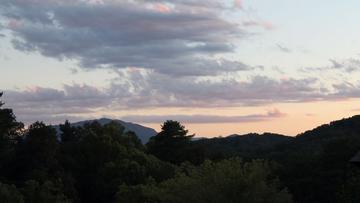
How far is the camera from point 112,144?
72438 mm

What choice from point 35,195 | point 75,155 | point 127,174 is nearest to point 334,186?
point 127,174

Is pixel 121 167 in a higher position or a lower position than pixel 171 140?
lower

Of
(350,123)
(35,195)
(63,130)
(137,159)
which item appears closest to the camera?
(35,195)

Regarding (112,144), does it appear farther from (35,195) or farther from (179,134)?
(35,195)

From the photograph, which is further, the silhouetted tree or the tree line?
the silhouetted tree

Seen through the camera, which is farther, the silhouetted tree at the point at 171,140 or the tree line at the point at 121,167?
the silhouetted tree at the point at 171,140

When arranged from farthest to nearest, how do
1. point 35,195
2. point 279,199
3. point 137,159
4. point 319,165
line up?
point 137,159 → point 319,165 → point 35,195 → point 279,199

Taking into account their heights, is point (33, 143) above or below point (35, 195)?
above

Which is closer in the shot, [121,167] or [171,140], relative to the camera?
[121,167]

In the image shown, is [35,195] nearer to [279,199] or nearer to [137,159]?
[137,159]

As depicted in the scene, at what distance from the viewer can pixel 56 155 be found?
67.1m

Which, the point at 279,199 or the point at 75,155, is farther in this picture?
the point at 75,155

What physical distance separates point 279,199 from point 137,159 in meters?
41.2

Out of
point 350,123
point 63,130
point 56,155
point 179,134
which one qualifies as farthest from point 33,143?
point 350,123
